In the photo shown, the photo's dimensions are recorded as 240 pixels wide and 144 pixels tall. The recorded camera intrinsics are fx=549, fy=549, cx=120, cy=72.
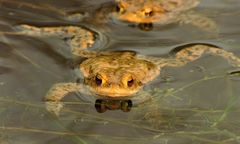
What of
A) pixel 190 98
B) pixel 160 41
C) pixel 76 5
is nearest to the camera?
pixel 190 98

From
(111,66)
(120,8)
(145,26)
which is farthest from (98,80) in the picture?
(120,8)

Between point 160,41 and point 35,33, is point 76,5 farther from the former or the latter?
point 160,41

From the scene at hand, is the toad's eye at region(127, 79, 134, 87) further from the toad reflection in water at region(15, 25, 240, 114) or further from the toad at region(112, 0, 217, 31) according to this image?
the toad at region(112, 0, 217, 31)

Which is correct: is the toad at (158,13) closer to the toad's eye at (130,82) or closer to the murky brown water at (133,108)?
the murky brown water at (133,108)

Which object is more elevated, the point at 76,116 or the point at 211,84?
the point at 211,84

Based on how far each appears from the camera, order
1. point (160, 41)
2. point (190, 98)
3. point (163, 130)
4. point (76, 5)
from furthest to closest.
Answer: point (76, 5) → point (160, 41) → point (190, 98) → point (163, 130)

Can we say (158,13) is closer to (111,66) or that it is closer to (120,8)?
(120,8)

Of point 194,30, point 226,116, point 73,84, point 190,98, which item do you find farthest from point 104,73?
point 194,30
